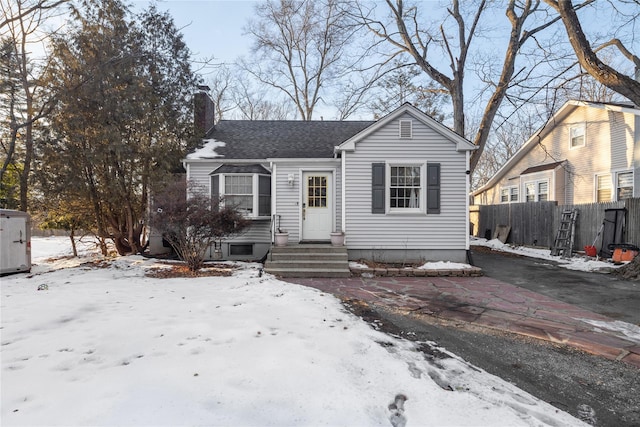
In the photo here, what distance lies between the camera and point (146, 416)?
1926mm

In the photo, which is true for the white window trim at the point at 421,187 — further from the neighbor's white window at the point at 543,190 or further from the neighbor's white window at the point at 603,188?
the neighbor's white window at the point at 543,190

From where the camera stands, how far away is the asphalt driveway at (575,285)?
16.3 feet

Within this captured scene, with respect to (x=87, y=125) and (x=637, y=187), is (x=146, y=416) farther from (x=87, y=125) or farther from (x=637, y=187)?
(x=637, y=187)

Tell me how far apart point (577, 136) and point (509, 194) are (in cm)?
459

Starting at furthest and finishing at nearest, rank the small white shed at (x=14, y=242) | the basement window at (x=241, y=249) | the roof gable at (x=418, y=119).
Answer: the basement window at (x=241, y=249) < the roof gable at (x=418, y=119) < the small white shed at (x=14, y=242)

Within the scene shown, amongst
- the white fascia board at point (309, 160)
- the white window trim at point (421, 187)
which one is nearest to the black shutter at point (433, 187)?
the white window trim at point (421, 187)

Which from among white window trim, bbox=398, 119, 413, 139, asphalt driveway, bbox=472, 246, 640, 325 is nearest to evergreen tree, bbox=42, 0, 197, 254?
white window trim, bbox=398, 119, 413, 139

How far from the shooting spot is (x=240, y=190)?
955 cm

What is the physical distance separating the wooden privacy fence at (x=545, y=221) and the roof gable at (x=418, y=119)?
5.51 m

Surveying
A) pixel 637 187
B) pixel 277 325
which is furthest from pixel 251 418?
pixel 637 187

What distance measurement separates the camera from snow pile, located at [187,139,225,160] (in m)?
9.58

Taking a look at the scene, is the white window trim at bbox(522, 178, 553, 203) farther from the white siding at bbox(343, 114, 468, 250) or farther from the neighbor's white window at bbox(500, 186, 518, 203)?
the white siding at bbox(343, 114, 468, 250)

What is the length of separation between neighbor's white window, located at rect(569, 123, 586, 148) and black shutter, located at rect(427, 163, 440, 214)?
9.41m

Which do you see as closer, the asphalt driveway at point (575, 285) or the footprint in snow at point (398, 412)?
the footprint in snow at point (398, 412)
